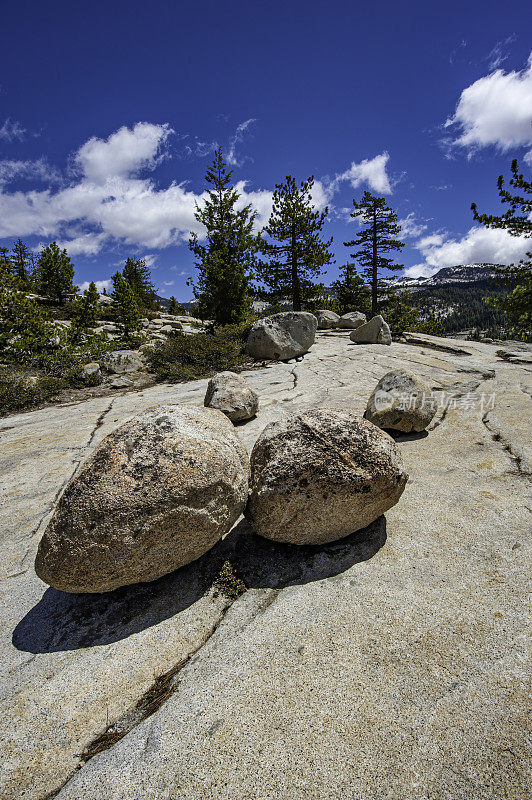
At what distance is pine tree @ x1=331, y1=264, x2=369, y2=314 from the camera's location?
105ft

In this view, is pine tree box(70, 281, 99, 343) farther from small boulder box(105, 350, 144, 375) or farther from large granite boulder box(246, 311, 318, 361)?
large granite boulder box(246, 311, 318, 361)

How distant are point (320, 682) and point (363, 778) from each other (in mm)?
455

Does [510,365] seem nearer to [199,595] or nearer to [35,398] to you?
[199,595]

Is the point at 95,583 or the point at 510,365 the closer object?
the point at 95,583

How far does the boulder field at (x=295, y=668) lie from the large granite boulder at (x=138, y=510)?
30cm

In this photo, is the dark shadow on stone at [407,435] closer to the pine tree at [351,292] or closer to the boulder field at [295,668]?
the boulder field at [295,668]

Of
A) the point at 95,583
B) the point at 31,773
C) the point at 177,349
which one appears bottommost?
the point at 31,773

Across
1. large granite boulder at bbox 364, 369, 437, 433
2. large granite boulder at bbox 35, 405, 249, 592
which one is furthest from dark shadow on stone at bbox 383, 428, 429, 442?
large granite boulder at bbox 35, 405, 249, 592

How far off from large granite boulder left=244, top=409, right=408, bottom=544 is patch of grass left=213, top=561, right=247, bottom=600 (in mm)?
→ 441

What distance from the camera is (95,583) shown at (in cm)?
250

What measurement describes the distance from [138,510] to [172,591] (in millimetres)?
878

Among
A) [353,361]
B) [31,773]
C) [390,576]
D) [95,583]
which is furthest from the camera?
[353,361]

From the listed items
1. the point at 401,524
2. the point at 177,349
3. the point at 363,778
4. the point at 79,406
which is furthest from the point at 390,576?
the point at 177,349

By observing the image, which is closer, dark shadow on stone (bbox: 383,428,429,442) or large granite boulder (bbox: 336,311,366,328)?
dark shadow on stone (bbox: 383,428,429,442)
